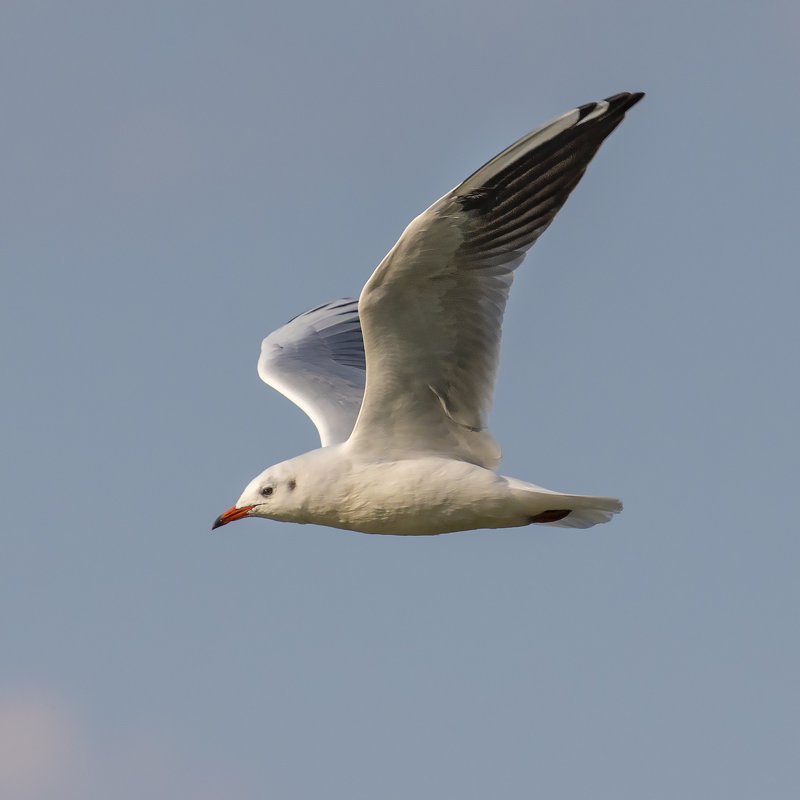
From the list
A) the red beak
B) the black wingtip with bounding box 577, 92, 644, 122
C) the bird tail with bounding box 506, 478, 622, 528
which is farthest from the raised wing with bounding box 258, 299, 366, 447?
the black wingtip with bounding box 577, 92, 644, 122

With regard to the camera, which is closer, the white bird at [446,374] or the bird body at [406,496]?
the white bird at [446,374]

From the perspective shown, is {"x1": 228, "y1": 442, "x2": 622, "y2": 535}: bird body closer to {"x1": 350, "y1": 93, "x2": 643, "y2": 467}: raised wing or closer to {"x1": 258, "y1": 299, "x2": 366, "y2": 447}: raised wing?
{"x1": 350, "y1": 93, "x2": 643, "y2": 467}: raised wing

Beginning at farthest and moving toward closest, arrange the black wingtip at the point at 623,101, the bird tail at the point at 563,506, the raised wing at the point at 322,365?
the raised wing at the point at 322,365 < the bird tail at the point at 563,506 < the black wingtip at the point at 623,101

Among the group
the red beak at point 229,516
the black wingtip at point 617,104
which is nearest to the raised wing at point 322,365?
the red beak at point 229,516

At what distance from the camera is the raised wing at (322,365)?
1332cm

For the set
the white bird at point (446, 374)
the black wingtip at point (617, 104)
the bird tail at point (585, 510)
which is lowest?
the bird tail at point (585, 510)

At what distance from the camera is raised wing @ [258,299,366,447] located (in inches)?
524

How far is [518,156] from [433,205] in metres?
0.64

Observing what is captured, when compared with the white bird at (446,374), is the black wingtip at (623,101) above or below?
above

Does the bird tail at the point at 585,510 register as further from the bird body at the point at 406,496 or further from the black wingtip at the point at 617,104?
the black wingtip at the point at 617,104

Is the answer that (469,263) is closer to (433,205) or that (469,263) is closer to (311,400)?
(433,205)

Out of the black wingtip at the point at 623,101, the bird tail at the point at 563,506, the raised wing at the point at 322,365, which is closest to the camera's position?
the black wingtip at the point at 623,101

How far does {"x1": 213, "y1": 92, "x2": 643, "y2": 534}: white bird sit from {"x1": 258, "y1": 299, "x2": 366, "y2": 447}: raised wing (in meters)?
1.51

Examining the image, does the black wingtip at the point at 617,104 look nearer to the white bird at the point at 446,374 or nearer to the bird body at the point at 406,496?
the white bird at the point at 446,374
